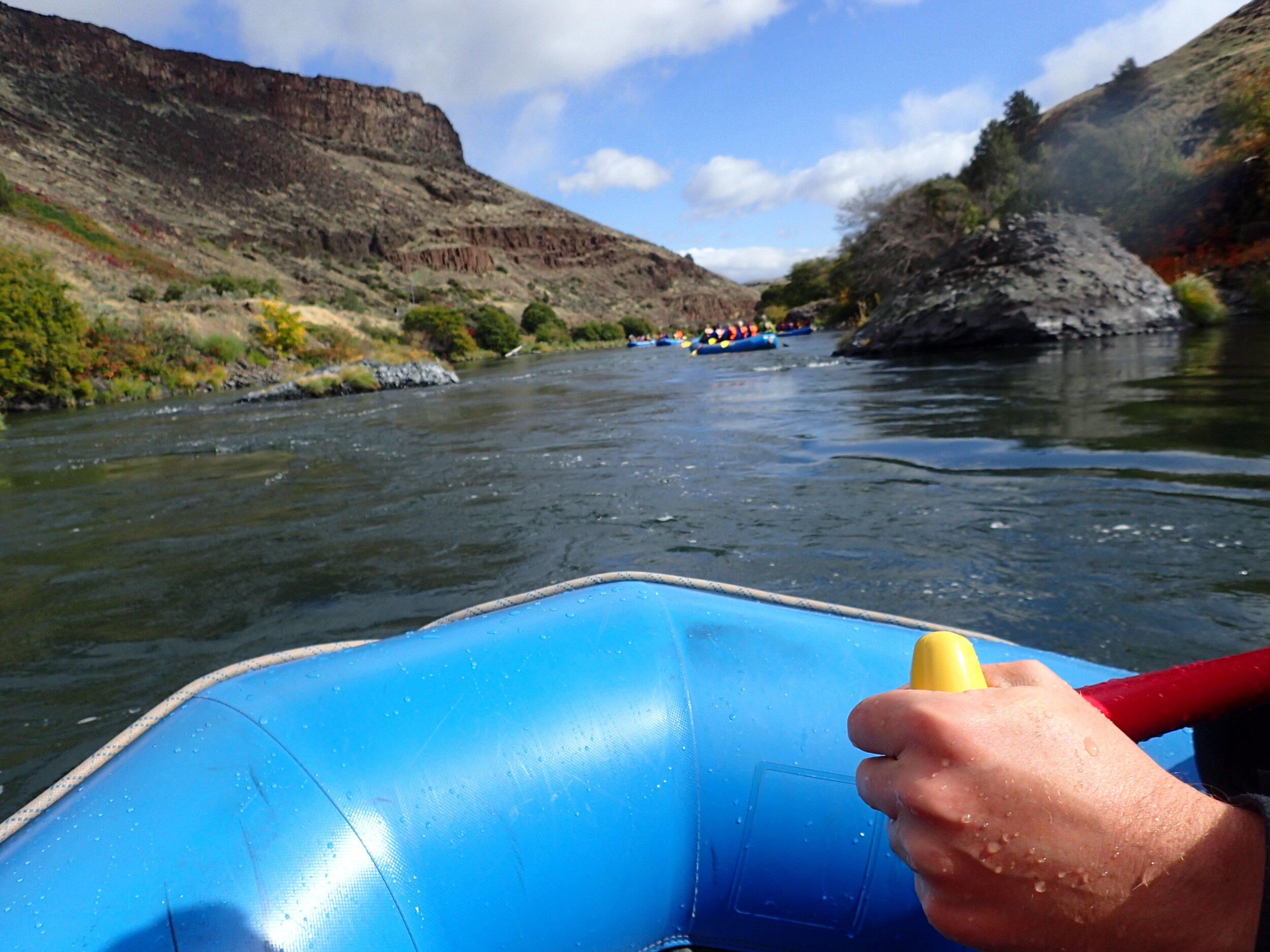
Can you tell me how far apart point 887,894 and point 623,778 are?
1.45ft

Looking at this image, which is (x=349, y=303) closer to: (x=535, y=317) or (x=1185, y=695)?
(x=535, y=317)

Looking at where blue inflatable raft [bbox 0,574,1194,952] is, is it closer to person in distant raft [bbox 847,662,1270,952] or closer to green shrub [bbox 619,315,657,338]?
person in distant raft [bbox 847,662,1270,952]

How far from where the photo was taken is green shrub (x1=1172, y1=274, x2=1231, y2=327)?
45.6 feet

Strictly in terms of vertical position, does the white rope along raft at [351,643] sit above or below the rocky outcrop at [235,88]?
below

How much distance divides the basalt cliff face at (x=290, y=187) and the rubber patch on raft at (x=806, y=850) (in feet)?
102

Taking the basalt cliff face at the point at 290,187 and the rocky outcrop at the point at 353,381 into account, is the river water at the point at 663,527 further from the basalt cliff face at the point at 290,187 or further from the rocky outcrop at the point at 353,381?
the basalt cliff face at the point at 290,187

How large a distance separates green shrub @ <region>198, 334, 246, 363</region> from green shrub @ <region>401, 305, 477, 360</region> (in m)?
12.4

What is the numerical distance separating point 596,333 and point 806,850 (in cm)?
5112

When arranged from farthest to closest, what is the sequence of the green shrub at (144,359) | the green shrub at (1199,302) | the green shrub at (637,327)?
1. the green shrub at (637,327)
2. the green shrub at (144,359)
3. the green shrub at (1199,302)

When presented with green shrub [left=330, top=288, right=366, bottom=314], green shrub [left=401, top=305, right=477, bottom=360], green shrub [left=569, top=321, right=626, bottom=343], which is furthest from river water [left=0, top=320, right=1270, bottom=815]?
green shrub [left=569, top=321, right=626, bottom=343]

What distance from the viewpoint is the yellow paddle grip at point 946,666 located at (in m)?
0.55

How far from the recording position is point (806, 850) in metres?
1.13

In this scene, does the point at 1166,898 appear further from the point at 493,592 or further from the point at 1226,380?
the point at 1226,380

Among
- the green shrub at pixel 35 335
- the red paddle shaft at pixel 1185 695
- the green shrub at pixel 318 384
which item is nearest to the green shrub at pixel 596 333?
the green shrub at pixel 35 335
